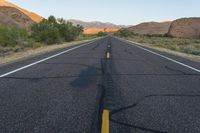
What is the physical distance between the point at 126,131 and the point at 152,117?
2.97ft

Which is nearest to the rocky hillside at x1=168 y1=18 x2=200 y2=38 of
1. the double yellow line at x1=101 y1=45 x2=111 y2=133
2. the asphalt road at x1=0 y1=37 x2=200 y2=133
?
the asphalt road at x1=0 y1=37 x2=200 y2=133

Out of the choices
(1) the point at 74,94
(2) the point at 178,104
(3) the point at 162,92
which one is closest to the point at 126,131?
(2) the point at 178,104

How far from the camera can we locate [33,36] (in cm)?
3706

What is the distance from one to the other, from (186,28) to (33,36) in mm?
77473

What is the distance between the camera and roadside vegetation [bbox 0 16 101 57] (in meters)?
26.9

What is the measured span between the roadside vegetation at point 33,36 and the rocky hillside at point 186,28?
56038 mm

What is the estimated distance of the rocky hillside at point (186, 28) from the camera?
319ft

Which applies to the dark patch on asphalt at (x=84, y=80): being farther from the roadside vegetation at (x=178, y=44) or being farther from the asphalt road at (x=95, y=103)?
the roadside vegetation at (x=178, y=44)

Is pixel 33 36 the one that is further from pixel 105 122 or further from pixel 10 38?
pixel 105 122

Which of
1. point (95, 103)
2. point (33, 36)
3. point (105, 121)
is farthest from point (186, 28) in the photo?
point (105, 121)

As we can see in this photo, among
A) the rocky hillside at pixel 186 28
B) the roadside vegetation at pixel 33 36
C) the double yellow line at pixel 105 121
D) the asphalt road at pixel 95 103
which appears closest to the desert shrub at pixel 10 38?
→ the roadside vegetation at pixel 33 36

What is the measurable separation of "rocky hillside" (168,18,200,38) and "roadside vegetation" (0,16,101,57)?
56.0 metres

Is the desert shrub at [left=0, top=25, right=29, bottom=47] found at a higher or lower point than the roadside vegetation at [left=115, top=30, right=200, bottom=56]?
higher

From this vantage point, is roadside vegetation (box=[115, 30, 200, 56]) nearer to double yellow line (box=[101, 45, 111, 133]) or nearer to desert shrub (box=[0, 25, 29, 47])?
desert shrub (box=[0, 25, 29, 47])
